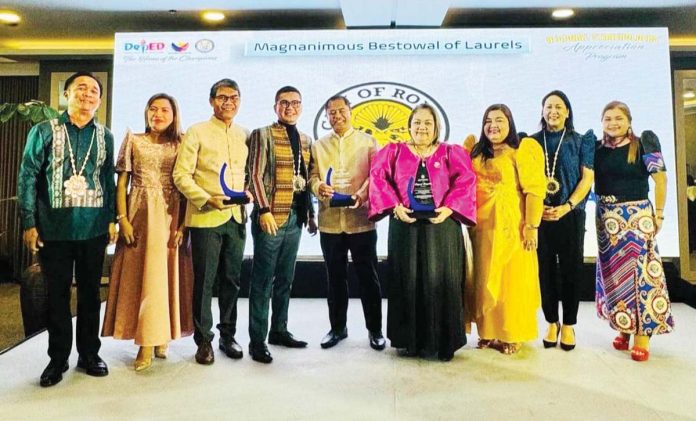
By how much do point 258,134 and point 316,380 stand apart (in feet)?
4.10

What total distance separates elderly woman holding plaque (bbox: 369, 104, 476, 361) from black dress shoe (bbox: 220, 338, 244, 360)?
82 cm

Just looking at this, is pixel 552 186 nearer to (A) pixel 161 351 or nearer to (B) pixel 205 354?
(B) pixel 205 354

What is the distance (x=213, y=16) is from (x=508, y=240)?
334cm

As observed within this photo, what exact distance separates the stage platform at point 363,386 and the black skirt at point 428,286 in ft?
0.43

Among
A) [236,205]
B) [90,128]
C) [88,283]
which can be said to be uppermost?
[90,128]

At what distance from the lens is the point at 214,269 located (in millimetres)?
2512

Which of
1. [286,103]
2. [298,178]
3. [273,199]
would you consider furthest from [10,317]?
[286,103]

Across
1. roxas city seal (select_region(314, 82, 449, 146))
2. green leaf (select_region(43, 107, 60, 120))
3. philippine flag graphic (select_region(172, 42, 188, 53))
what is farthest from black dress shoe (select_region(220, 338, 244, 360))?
philippine flag graphic (select_region(172, 42, 188, 53))

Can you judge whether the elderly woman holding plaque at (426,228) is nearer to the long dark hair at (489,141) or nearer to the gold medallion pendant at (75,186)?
the long dark hair at (489,141)

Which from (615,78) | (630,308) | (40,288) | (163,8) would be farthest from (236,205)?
(615,78)

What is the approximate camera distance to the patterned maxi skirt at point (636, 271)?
2617mm

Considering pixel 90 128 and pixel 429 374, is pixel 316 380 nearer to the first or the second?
pixel 429 374

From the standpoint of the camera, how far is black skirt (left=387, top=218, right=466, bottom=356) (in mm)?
2537

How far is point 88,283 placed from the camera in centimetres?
232
